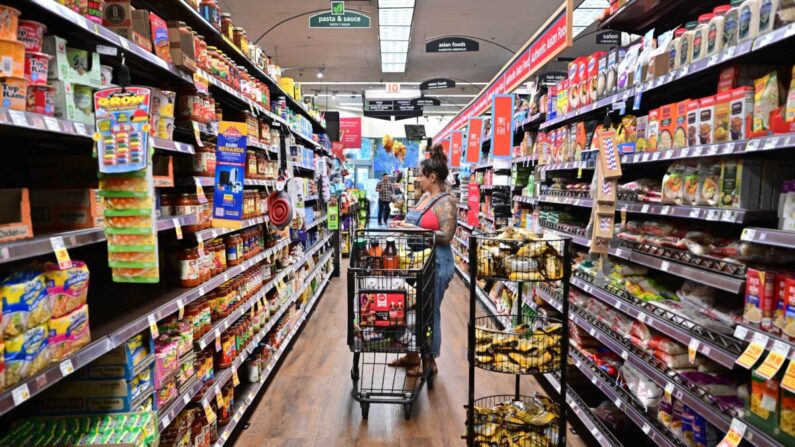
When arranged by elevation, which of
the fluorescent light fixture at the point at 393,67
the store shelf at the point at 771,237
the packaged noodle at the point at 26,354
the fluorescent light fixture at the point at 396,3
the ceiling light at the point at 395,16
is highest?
the fluorescent light fixture at the point at 393,67

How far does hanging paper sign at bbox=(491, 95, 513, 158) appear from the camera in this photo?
211 inches

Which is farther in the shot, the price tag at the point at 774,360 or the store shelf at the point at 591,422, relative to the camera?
the store shelf at the point at 591,422

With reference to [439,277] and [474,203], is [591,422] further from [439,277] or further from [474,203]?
[474,203]

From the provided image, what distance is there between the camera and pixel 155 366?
82.3 inches

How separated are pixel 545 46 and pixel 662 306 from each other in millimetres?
2425

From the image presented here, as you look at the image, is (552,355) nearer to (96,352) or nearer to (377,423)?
(377,423)

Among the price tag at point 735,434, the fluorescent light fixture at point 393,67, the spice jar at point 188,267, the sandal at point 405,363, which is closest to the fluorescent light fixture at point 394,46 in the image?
the fluorescent light fixture at point 393,67

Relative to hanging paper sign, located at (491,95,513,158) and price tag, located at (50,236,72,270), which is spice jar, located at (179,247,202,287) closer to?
price tag, located at (50,236,72,270)

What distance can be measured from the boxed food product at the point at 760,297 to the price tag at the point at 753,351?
0.08 m

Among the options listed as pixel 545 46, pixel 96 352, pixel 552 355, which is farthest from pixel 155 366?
pixel 545 46

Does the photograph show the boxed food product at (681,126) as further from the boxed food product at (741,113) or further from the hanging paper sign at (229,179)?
the hanging paper sign at (229,179)

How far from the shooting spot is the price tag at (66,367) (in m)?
1.48

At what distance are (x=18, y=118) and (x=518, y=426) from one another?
259cm

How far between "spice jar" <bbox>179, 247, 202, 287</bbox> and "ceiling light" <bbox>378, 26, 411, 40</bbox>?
7.69m
